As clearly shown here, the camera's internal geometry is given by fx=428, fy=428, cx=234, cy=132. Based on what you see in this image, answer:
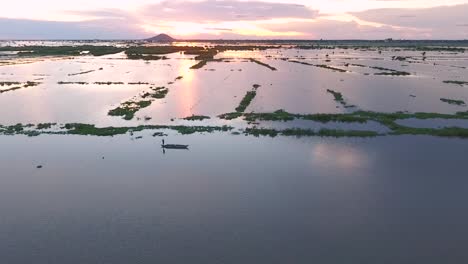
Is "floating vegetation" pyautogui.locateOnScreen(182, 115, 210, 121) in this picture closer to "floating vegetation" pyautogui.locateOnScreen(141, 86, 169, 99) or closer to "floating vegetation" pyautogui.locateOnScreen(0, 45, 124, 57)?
"floating vegetation" pyautogui.locateOnScreen(141, 86, 169, 99)

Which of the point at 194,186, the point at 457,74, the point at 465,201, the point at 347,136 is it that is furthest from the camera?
the point at 457,74

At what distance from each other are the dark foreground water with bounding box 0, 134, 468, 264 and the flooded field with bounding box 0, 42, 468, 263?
7cm

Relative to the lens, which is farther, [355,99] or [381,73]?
[381,73]

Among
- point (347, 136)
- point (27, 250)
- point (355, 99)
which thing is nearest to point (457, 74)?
point (355, 99)

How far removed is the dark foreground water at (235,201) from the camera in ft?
45.2

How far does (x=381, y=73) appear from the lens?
2406 inches

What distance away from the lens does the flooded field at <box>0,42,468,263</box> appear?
14031mm

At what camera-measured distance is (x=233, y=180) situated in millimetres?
19672

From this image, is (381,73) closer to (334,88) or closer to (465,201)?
(334,88)

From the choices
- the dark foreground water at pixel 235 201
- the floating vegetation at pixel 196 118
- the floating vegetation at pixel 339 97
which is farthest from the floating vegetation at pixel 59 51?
the dark foreground water at pixel 235 201

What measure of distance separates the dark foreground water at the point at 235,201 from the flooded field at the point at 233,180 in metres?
0.07

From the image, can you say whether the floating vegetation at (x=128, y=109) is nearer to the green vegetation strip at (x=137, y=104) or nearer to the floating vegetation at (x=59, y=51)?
the green vegetation strip at (x=137, y=104)

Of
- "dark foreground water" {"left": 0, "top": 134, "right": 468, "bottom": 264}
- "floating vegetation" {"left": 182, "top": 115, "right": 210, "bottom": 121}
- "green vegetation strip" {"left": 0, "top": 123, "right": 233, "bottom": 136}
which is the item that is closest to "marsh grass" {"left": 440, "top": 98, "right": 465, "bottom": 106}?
"dark foreground water" {"left": 0, "top": 134, "right": 468, "bottom": 264}

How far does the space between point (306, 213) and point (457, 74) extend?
54.0 m
